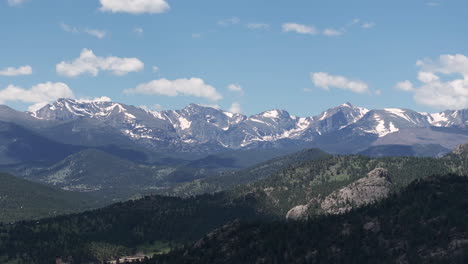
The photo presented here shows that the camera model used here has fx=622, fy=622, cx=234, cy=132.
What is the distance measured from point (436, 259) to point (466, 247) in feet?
37.7

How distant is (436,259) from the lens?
19662 centimetres

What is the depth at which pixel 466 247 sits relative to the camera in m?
200
